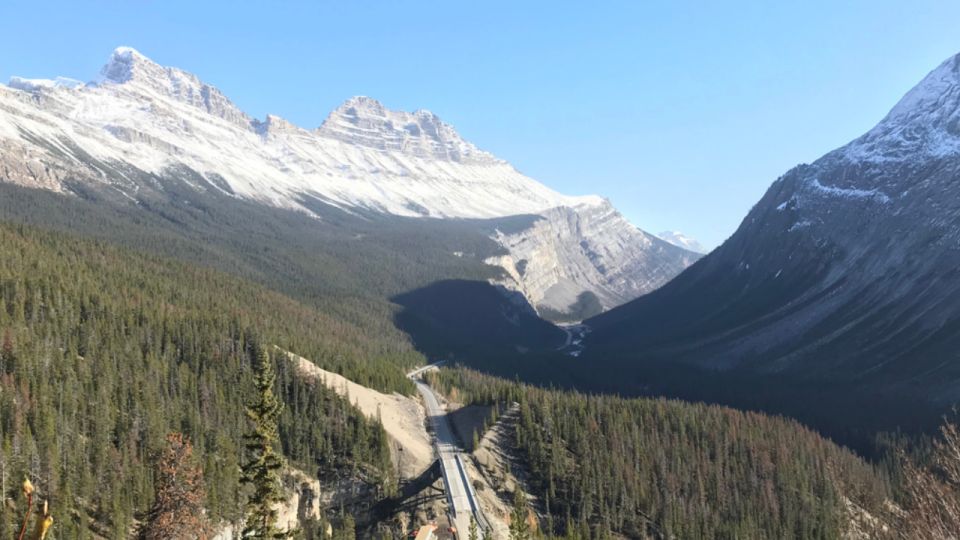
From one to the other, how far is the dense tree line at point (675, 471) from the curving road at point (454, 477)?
11417 mm

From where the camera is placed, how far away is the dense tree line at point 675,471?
10300cm

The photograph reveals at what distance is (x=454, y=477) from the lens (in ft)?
316

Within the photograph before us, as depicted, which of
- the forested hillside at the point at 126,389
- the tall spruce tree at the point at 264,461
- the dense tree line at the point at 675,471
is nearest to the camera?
the tall spruce tree at the point at 264,461

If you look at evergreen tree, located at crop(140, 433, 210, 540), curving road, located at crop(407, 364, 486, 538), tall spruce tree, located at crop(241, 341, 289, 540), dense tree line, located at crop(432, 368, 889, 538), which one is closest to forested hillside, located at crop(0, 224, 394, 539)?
evergreen tree, located at crop(140, 433, 210, 540)

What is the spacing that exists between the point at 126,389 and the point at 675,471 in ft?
295

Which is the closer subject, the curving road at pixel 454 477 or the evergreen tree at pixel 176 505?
the evergreen tree at pixel 176 505

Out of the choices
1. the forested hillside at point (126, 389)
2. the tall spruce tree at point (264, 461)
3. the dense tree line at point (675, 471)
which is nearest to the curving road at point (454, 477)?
the forested hillside at point (126, 389)

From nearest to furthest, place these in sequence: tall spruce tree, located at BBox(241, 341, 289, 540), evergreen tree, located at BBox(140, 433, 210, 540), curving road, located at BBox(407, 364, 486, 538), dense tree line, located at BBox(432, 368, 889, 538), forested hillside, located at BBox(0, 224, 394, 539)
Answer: tall spruce tree, located at BBox(241, 341, 289, 540)
evergreen tree, located at BBox(140, 433, 210, 540)
forested hillside, located at BBox(0, 224, 394, 539)
curving road, located at BBox(407, 364, 486, 538)
dense tree line, located at BBox(432, 368, 889, 538)

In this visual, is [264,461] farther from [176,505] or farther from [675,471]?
[675,471]

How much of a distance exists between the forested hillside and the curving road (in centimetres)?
946

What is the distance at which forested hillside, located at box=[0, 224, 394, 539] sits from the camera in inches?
2955

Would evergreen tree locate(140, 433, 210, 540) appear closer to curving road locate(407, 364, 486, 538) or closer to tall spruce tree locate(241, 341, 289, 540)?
curving road locate(407, 364, 486, 538)

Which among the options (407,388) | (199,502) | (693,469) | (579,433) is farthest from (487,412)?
(199,502)

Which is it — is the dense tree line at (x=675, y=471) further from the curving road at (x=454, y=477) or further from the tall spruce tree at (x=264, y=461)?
the tall spruce tree at (x=264, y=461)
